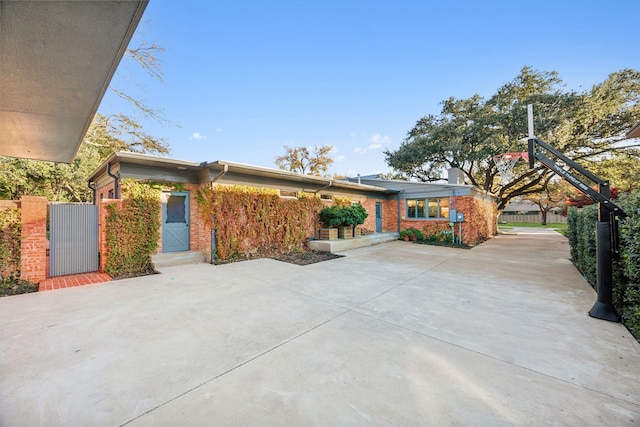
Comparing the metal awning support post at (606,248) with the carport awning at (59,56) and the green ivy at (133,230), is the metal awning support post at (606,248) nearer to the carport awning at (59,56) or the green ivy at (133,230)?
the carport awning at (59,56)

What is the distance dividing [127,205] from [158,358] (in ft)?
17.5

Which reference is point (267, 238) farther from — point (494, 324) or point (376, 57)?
point (376, 57)

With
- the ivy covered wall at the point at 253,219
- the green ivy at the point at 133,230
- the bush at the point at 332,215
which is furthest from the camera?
the bush at the point at 332,215

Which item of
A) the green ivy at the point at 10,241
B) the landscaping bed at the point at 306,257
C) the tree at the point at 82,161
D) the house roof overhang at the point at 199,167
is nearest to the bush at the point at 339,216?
the house roof overhang at the point at 199,167

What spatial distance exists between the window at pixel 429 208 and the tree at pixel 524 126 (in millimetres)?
5174

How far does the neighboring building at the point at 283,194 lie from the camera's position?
6.67 metres

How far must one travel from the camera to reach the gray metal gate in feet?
18.3

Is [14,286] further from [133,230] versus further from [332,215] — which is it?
[332,215]

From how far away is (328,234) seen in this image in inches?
396

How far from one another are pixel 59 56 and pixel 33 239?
4.95m

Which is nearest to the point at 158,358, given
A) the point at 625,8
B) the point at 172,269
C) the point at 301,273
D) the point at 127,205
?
the point at 301,273

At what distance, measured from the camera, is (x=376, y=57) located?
9.14 m

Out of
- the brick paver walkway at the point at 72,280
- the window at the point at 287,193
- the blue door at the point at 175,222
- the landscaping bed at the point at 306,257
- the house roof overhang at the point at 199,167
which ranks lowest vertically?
the landscaping bed at the point at 306,257

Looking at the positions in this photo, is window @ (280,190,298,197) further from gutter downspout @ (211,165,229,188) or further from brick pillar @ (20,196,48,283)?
brick pillar @ (20,196,48,283)
